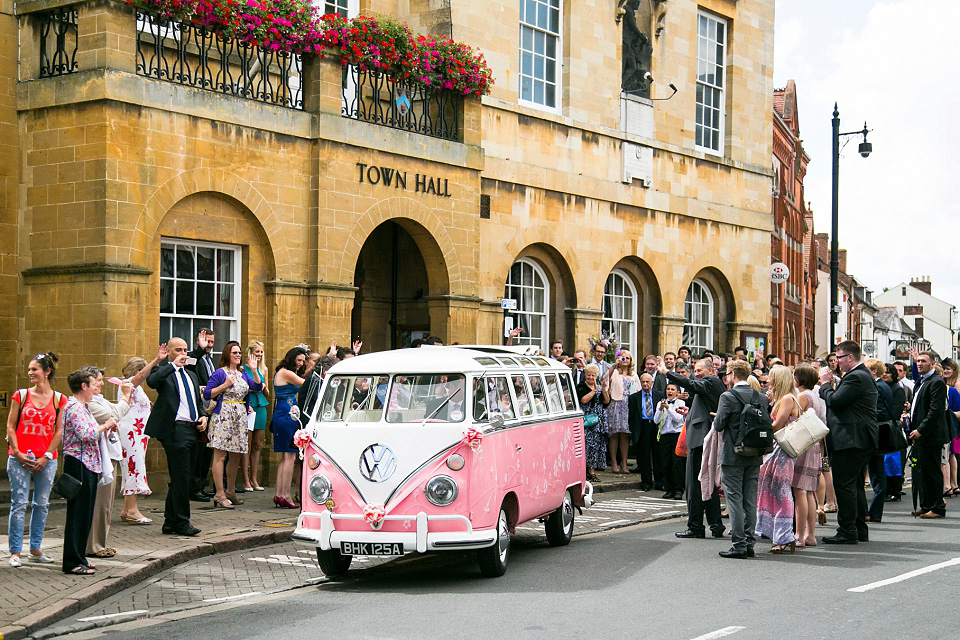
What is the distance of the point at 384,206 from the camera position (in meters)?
18.0

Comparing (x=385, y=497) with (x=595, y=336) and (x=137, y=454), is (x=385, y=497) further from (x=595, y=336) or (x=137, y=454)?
(x=595, y=336)

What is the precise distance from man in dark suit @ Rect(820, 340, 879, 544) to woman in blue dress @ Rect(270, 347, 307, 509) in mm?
6158

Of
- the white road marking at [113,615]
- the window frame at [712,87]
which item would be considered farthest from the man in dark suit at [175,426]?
the window frame at [712,87]

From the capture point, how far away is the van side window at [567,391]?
12.9m

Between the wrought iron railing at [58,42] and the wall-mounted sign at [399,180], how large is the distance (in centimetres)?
443

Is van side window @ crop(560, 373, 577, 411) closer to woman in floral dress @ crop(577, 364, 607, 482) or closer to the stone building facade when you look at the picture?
woman in floral dress @ crop(577, 364, 607, 482)

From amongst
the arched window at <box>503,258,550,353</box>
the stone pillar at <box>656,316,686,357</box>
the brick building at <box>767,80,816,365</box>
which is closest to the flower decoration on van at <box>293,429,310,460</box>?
the arched window at <box>503,258,550,353</box>

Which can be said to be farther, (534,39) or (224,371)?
(534,39)

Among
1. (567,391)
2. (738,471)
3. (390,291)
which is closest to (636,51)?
(390,291)

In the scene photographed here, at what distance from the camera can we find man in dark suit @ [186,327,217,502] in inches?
563

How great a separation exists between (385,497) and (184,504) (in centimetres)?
277

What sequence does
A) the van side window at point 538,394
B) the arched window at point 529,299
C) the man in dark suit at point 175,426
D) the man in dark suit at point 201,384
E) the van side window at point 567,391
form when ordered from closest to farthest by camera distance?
the man in dark suit at point 175,426 < the van side window at point 538,394 < the van side window at point 567,391 < the man in dark suit at point 201,384 < the arched window at point 529,299

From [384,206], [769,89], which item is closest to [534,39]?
[384,206]

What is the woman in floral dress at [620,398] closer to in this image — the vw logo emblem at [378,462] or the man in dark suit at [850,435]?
the man in dark suit at [850,435]
